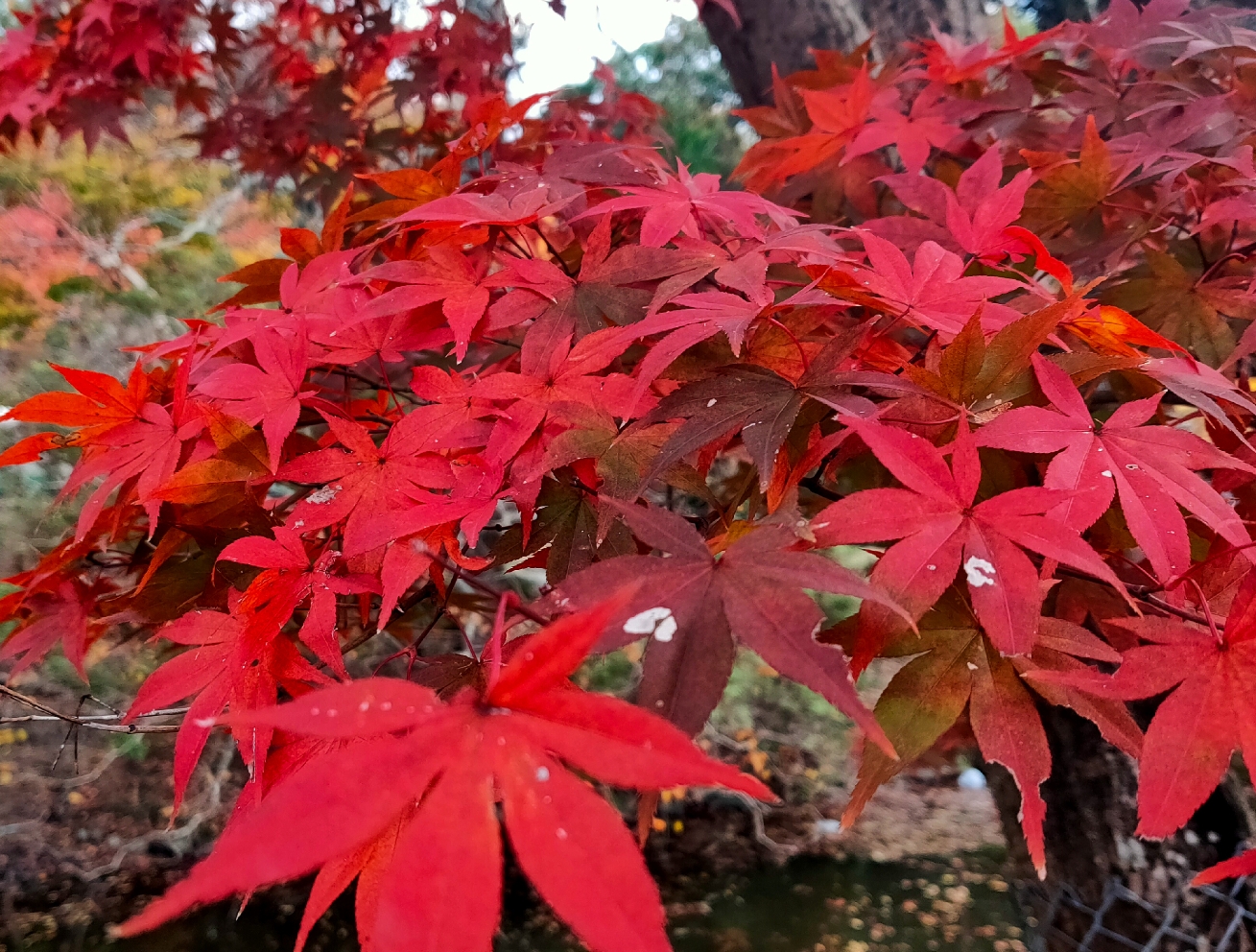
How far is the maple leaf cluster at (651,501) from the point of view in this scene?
0.86ft

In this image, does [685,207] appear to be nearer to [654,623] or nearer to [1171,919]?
[654,623]

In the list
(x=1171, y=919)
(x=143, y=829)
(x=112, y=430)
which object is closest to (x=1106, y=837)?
(x=1171, y=919)

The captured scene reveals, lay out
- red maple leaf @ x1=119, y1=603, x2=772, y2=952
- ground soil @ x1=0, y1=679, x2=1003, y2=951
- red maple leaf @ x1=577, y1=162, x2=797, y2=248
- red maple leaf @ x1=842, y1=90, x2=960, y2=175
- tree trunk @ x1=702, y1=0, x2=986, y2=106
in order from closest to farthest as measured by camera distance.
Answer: red maple leaf @ x1=119, y1=603, x2=772, y2=952
red maple leaf @ x1=577, y1=162, x2=797, y2=248
red maple leaf @ x1=842, y1=90, x2=960, y2=175
tree trunk @ x1=702, y1=0, x2=986, y2=106
ground soil @ x1=0, y1=679, x2=1003, y2=951

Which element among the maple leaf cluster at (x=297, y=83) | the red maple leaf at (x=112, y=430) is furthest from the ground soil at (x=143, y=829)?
the red maple leaf at (x=112, y=430)

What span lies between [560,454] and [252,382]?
0.28m

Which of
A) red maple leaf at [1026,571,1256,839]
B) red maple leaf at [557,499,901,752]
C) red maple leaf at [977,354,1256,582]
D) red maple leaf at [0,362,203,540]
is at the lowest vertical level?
red maple leaf at [1026,571,1256,839]

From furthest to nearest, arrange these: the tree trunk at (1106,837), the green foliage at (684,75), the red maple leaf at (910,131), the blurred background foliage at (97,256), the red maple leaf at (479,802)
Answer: the green foliage at (684,75)
the blurred background foliage at (97,256)
the tree trunk at (1106,837)
the red maple leaf at (910,131)
the red maple leaf at (479,802)

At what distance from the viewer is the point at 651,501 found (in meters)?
0.57

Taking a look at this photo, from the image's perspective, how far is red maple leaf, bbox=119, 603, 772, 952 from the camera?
0.23 m

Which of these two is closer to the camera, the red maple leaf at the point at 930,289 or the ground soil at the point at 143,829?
the red maple leaf at the point at 930,289

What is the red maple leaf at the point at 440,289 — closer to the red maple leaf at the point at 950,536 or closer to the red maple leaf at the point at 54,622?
the red maple leaf at the point at 950,536

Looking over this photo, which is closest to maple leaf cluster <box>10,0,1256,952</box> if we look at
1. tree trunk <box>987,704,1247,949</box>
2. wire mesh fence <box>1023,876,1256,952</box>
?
tree trunk <box>987,704,1247,949</box>

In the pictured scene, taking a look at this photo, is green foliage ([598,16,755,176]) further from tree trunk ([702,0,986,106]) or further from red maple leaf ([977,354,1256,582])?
red maple leaf ([977,354,1256,582])

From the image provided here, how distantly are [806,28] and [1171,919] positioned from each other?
1.51 meters
